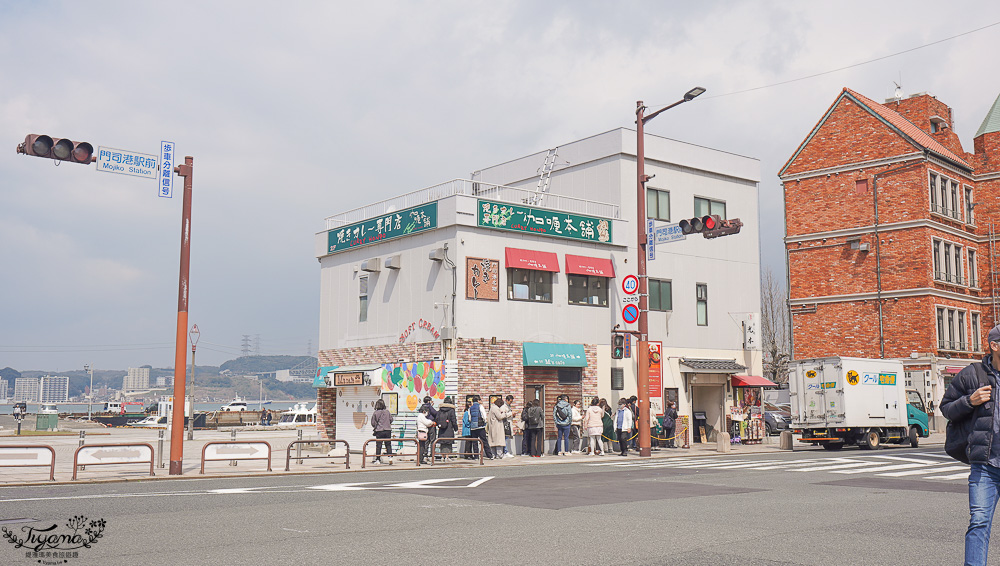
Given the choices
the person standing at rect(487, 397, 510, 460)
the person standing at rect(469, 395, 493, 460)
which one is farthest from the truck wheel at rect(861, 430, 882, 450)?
the person standing at rect(469, 395, 493, 460)

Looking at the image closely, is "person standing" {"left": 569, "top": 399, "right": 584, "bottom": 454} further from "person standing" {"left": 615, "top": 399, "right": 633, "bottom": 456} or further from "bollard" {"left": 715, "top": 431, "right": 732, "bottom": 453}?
"bollard" {"left": 715, "top": 431, "right": 732, "bottom": 453}

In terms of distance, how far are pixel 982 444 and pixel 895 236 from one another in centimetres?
4337

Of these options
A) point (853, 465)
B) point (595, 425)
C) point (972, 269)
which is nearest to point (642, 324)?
point (595, 425)

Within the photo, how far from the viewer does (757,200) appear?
3572 centimetres

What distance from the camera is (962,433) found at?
620 centimetres

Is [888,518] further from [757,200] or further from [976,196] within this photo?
[976,196]

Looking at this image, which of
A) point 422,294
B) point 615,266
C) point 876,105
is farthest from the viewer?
point 876,105

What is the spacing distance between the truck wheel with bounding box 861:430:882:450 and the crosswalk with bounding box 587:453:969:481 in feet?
12.6

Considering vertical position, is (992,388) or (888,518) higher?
(992,388)

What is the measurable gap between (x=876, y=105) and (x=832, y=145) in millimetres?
3108

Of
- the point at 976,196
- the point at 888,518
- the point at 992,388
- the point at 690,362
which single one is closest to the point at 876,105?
the point at 976,196

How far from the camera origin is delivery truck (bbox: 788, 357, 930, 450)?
90.8ft

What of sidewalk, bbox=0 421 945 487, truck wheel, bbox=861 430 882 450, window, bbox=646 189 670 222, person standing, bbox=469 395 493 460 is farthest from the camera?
window, bbox=646 189 670 222

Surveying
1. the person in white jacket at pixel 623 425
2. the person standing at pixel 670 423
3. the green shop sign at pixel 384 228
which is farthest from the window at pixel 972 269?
the green shop sign at pixel 384 228
